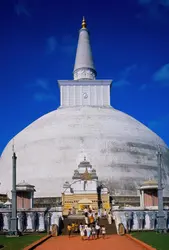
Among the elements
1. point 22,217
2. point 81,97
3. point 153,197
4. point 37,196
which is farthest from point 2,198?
point 81,97

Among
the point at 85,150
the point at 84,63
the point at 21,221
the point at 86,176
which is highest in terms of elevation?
the point at 84,63

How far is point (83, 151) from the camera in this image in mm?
44250

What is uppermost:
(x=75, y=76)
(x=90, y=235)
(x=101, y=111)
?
(x=75, y=76)

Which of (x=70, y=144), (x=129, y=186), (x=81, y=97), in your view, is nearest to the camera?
(x=129, y=186)

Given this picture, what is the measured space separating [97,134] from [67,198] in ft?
29.4

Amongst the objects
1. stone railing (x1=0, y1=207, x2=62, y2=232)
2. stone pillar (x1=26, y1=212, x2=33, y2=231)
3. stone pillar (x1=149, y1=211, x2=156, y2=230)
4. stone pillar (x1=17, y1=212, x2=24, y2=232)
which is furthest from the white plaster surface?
stone pillar (x1=149, y1=211, x2=156, y2=230)

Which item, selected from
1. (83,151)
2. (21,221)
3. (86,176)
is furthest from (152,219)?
(83,151)

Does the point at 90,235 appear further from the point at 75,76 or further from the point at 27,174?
the point at 75,76

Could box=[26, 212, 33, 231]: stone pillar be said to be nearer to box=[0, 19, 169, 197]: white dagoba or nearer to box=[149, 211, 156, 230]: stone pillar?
box=[149, 211, 156, 230]: stone pillar

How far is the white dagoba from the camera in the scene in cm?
4269

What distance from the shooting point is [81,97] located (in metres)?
Result: 54.8

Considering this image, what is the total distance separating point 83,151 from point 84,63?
1616cm

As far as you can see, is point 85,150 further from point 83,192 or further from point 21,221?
point 21,221

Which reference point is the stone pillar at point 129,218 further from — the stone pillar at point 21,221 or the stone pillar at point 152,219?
the stone pillar at point 21,221
